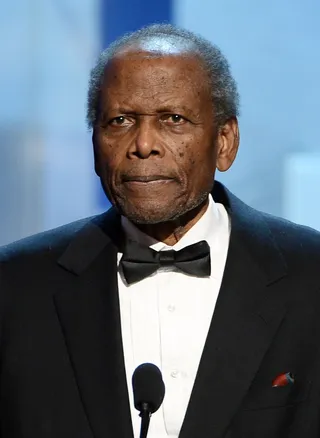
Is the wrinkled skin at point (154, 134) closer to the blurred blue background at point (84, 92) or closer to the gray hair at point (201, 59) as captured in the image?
the gray hair at point (201, 59)

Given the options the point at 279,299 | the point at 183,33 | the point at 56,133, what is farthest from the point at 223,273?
the point at 56,133

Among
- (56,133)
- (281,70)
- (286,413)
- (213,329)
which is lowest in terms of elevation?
(286,413)

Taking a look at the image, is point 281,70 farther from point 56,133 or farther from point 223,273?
point 223,273

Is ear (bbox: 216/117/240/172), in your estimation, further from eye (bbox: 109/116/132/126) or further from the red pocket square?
the red pocket square

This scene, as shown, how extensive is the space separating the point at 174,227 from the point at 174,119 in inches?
9.5

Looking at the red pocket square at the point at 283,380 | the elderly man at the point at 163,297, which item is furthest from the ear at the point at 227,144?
the red pocket square at the point at 283,380

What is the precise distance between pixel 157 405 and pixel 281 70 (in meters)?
1.12

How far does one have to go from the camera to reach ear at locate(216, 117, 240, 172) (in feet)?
6.39

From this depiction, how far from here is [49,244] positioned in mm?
1957

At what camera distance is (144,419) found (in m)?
1.57

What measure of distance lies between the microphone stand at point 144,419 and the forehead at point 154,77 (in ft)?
1.70

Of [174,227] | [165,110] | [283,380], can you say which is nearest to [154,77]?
[165,110]

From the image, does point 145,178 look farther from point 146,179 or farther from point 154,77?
point 154,77

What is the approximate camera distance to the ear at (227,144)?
195 centimetres
